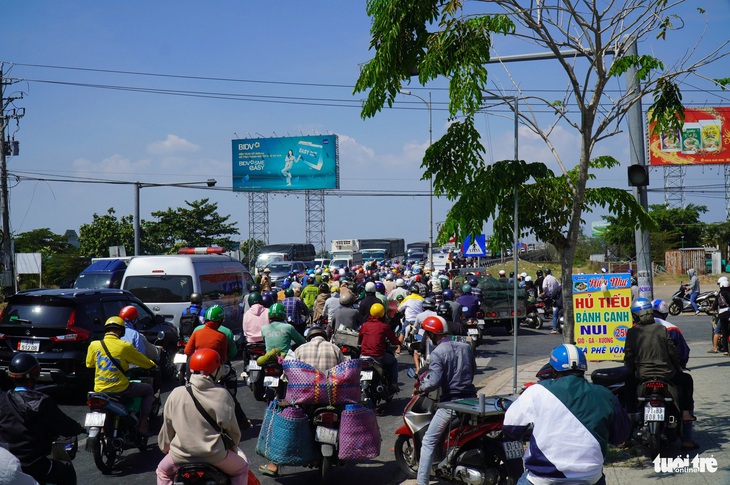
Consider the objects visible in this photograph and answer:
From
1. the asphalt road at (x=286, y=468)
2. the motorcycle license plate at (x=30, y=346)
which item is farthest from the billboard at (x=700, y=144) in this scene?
the motorcycle license plate at (x=30, y=346)

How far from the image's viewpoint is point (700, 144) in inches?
1817

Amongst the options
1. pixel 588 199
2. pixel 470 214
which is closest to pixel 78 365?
pixel 470 214

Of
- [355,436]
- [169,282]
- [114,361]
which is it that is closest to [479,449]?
[355,436]

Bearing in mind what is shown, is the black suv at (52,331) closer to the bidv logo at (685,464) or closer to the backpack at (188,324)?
the backpack at (188,324)

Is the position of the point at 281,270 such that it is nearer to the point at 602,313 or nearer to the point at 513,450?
the point at 602,313

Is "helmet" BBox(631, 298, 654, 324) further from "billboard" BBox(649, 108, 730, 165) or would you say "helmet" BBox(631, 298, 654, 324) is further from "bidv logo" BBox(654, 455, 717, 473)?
"billboard" BBox(649, 108, 730, 165)

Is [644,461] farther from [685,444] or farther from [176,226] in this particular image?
[176,226]

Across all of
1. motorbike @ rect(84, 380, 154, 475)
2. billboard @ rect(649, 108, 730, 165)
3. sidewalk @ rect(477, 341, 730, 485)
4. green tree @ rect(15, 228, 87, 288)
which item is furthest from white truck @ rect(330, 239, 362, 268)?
motorbike @ rect(84, 380, 154, 475)

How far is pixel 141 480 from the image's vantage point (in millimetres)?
7984

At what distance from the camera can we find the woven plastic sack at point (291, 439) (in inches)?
283

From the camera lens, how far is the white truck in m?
49.8

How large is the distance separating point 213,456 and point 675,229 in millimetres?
63439

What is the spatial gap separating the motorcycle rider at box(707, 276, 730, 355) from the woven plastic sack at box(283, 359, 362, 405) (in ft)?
37.4

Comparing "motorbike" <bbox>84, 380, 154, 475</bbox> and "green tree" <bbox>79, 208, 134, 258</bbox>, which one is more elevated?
"green tree" <bbox>79, 208, 134, 258</bbox>
